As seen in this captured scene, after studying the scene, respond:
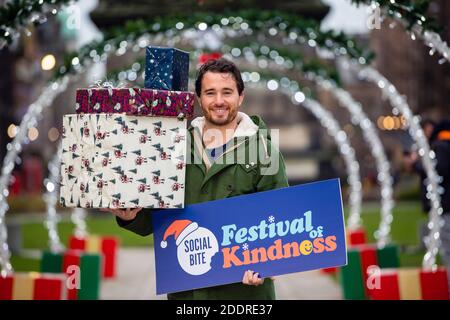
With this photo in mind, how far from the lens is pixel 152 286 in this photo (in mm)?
13359

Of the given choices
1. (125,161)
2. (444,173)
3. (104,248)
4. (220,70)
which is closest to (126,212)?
(125,161)

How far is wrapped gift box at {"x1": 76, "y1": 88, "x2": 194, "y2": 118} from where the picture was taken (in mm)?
4824

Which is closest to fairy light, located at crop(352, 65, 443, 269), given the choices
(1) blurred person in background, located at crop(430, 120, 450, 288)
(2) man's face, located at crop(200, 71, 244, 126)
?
(1) blurred person in background, located at crop(430, 120, 450, 288)

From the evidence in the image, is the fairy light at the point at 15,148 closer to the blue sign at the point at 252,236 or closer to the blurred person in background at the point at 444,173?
the blurred person in background at the point at 444,173

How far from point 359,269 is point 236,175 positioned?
6.98 metres

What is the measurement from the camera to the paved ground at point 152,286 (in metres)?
12.2

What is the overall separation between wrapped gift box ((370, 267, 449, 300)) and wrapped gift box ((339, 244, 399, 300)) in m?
1.98

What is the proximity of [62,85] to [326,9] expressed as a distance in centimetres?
521

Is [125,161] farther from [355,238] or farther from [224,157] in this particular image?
[355,238]

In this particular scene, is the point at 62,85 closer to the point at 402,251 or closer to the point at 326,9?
the point at 326,9

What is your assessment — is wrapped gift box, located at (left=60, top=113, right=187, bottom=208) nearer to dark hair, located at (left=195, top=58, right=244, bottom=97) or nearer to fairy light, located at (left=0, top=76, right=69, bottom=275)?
dark hair, located at (left=195, top=58, right=244, bottom=97)

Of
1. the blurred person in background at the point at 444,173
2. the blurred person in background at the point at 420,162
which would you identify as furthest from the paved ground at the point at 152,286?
the blurred person in background at the point at 444,173

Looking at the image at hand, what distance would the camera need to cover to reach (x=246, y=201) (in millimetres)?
4922
